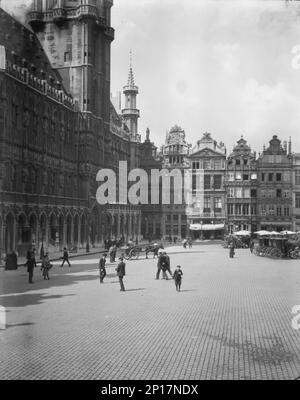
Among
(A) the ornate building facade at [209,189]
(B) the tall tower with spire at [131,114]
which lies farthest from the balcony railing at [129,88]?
(A) the ornate building facade at [209,189]

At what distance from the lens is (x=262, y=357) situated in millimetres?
11461

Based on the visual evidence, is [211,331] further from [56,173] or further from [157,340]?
[56,173]

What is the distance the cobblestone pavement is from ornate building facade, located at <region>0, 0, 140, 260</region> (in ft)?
66.6

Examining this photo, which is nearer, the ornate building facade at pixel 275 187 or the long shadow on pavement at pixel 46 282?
the long shadow on pavement at pixel 46 282

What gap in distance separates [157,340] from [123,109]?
234 feet

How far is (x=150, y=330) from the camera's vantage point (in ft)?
46.2

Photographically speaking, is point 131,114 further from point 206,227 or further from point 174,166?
point 206,227

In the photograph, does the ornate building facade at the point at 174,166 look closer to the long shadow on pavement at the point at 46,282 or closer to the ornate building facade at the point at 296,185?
the ornate building facade at the point at 296,185

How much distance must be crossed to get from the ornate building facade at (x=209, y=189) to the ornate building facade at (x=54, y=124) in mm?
17110

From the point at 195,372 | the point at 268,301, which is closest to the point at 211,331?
the point at 195,372

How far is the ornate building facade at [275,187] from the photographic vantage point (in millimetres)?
75500

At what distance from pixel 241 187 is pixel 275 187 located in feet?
17.0

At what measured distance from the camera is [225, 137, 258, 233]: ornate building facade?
253 ft

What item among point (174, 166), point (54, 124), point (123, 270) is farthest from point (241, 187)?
point (123, 270)
